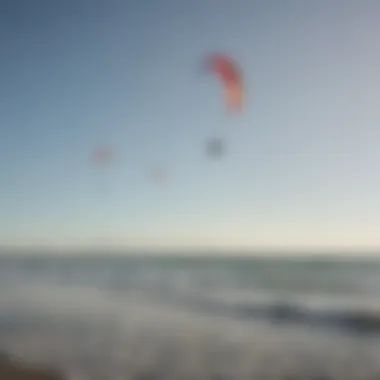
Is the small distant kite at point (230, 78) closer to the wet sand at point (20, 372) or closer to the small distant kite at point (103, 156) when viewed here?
the small distant kite at point (103, 156)

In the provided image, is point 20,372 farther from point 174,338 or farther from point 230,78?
point 230,78

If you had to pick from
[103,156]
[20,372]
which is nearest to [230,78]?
[103,156]

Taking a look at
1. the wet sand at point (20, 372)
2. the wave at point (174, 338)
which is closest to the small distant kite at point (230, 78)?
the wave at point (174, 338)

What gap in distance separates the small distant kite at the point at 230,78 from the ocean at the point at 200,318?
0.33m

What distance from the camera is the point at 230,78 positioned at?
1437mm

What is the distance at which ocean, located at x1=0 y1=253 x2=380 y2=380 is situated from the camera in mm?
1377

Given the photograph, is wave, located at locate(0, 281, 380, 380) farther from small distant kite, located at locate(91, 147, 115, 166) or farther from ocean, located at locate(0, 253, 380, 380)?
small distant kite, located at locate(91, 147, 115, 166)

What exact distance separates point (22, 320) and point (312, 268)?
0.63 m

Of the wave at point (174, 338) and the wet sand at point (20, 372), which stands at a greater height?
the wave at point (174, 338)

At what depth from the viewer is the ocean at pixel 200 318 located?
1377 millimetres

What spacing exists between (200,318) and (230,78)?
1.68 ft

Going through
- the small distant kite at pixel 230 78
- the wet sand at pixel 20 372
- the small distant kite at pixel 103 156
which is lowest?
the wet sand at pixel 20 372

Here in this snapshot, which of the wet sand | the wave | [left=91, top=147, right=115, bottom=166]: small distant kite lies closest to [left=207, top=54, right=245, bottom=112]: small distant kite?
[left=91, top=147, right=115, bottom=166]: small distant kite

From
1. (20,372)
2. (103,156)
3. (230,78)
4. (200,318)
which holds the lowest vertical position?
(20,372)
